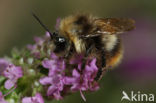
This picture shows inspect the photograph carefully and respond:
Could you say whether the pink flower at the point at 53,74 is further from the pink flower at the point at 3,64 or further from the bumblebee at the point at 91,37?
the pink flower at the point at 3,64

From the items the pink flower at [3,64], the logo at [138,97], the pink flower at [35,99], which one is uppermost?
the pink flower at [3,64]

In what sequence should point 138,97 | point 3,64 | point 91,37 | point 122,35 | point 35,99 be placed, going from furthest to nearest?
point 122,35 < point 138,97 < point 3,64 < point 35,99 < point 91,37

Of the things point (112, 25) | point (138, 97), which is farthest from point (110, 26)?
point (138, 97)

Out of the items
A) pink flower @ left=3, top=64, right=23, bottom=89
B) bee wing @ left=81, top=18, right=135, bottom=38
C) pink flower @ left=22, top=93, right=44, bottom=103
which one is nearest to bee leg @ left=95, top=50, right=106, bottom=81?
bee wing @ left=81, top=18, right=135, bottom=38

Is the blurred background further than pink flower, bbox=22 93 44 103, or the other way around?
the blurred background

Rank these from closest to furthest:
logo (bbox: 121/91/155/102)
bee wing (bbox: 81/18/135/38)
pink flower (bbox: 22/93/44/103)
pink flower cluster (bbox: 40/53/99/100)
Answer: bee wing (bbox: 81/18/135/38) → pink flower cluster (bbox: 40/53/99/100) → pink flower (bbox: 22/93/44/103) → logo (bbox: 121/91/155/102)

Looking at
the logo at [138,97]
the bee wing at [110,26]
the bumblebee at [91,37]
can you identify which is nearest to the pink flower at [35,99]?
the bumblebee at [91,37]

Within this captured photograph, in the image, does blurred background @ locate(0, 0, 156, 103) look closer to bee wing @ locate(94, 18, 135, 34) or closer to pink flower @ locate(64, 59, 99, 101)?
pink flower @ locate(64, 59, 99, 101)

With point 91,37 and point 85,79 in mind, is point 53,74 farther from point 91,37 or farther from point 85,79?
point 91,37
